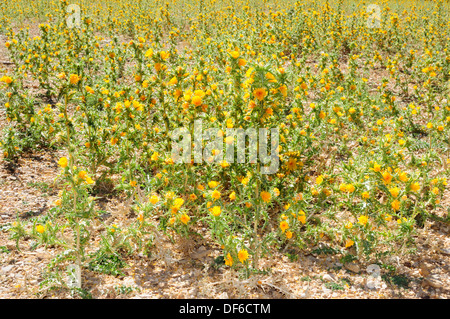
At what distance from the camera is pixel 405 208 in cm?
323

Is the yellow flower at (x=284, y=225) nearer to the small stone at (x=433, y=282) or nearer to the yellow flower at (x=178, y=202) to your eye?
the yellow flower at (x=178, y=202)

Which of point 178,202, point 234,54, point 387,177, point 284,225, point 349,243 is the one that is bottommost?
point 349,243

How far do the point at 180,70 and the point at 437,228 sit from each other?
277 centimetres

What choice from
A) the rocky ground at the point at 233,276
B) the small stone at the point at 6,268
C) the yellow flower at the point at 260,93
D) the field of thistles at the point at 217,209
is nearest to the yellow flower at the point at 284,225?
the field of thistles at the point at 217,209

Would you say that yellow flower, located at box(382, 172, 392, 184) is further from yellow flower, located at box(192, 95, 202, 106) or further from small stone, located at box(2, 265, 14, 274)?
small stone, located at box(2, 265, 14, 274)

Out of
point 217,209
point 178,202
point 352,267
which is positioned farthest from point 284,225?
point 178,202

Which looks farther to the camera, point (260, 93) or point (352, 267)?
point (352, 267)

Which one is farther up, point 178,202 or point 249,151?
point 249,151

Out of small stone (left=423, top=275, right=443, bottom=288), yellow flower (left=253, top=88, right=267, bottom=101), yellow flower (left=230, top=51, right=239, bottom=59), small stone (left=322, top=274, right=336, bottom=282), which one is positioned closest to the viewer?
yellow flower (left=253, top=88, right=267, bottom=101)

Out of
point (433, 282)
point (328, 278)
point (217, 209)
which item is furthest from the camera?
point (328, 278)

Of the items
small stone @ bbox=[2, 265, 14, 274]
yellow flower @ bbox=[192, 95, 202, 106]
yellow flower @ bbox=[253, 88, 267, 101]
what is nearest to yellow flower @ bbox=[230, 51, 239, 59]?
yellow flower @ bbox=[253, 88, 267, 101]

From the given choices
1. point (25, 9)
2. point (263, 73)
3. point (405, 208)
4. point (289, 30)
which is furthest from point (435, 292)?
point (25, 9)

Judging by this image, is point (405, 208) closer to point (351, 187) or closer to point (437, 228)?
point (437, 228)

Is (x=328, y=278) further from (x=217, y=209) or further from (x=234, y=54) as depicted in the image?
(x=234, y=54)
